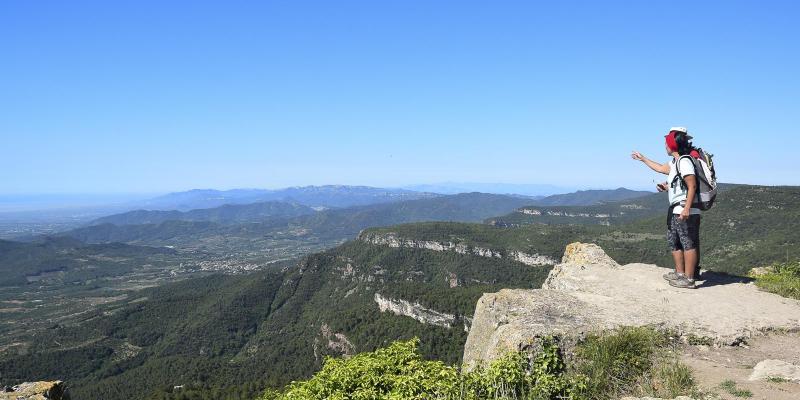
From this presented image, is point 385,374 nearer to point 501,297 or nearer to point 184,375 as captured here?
point 501,297

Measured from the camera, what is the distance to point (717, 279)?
12336 millimetres

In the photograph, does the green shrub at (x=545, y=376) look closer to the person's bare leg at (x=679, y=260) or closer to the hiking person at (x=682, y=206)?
the hiking person at (x=682, y=206)

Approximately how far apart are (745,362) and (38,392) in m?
18.1

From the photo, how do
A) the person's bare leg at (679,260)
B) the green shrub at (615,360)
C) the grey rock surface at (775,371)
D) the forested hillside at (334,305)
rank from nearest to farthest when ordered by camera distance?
the grey rock surface at (775,371)
the green shrub at (615,360)
the person's bare leg at (679,260)
the forested hillside at (334,305)

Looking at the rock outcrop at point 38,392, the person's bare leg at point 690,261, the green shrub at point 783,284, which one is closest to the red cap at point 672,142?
the person's bare leg at point 690,261

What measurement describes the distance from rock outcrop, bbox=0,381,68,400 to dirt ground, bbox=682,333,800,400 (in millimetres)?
16650

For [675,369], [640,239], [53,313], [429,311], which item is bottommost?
[53,313]

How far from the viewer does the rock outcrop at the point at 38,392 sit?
41.1 feet

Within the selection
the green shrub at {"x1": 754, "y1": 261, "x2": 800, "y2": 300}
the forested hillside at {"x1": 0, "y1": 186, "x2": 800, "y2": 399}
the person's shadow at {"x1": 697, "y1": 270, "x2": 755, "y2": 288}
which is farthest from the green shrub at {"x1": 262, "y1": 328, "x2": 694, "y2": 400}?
the forested hillside at {"x1": 0, "y1": 186, "x2": 800, "y2": 399}

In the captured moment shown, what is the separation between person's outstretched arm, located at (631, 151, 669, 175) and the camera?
451 inches

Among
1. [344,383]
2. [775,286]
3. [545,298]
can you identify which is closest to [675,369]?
[545,298]

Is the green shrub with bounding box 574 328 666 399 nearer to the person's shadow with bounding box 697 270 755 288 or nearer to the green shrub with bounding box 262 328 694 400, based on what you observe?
the green shrub with bounding box 262 328 694 400

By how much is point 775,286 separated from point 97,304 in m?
238

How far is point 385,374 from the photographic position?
27.3ft
